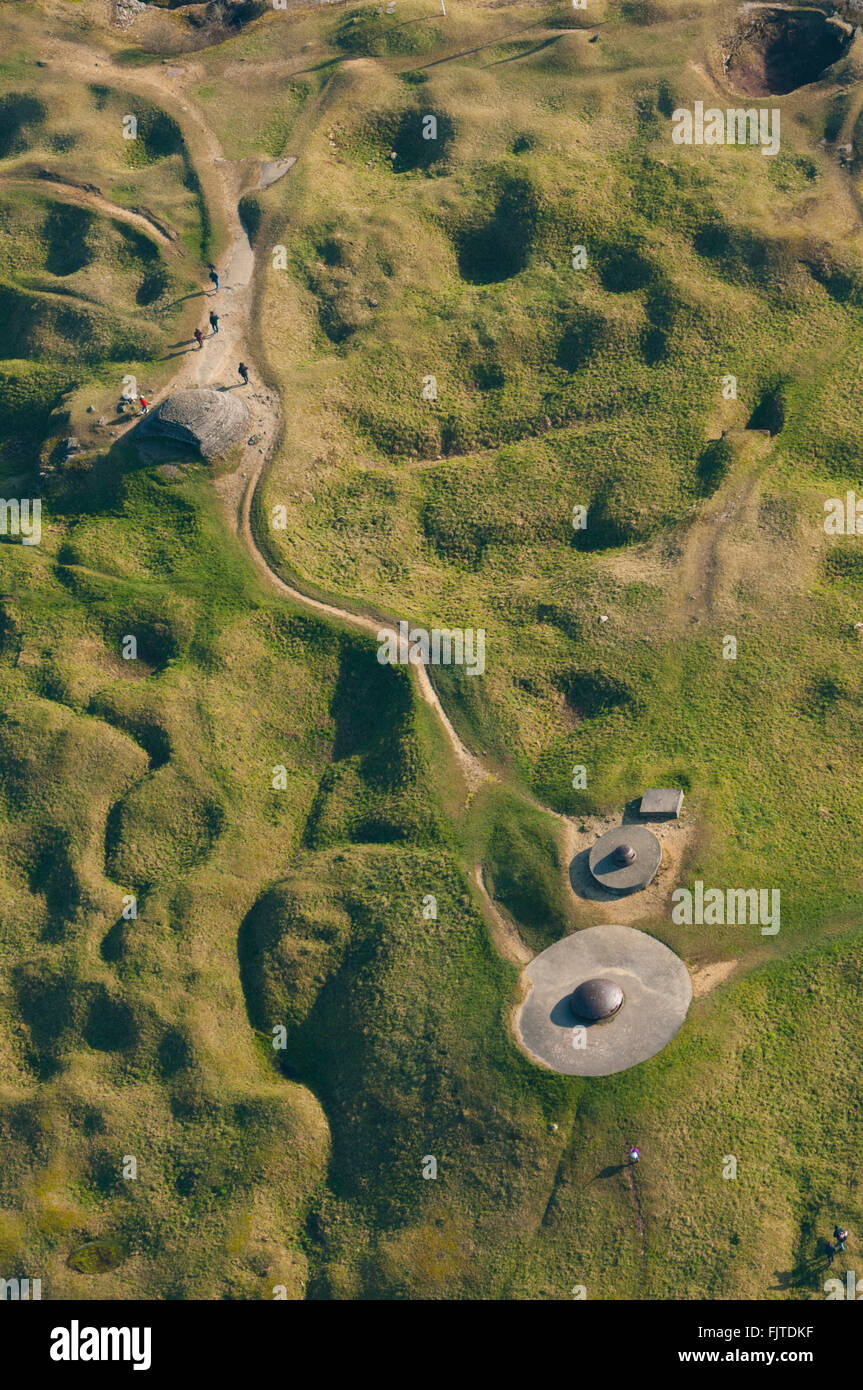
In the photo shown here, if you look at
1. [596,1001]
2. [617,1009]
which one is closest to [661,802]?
[617,1009]

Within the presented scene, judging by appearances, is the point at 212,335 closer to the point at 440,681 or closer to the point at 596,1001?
the point at 440,681

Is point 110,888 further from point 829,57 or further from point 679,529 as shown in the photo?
point 829,57

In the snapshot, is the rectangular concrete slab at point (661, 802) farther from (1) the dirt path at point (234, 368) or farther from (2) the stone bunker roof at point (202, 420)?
(2) the stone bunker roof at point (202, 420)

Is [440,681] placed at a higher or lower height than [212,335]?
lower

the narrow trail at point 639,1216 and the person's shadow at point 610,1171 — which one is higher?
the person's shadow at point 610,1171

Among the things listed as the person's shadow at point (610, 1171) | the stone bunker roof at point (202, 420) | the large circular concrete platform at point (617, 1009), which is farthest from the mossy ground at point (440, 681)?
the stone bunker roof at point (202, 420)
